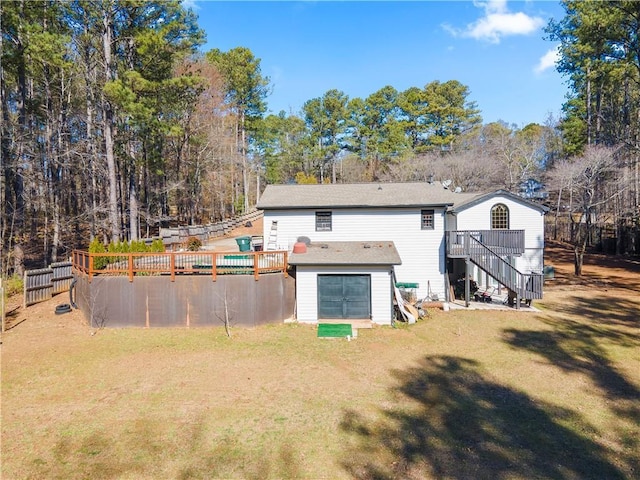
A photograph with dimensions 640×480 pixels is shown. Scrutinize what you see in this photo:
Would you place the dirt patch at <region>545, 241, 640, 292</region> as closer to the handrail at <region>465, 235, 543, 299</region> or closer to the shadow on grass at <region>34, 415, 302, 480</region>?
the handrail at <region>465, 235, 543, 299</region>

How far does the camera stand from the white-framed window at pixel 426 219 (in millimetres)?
15859

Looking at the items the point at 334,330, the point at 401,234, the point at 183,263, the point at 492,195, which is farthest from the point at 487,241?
the point at 183,263

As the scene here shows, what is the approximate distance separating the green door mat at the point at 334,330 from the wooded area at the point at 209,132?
10.5 meters

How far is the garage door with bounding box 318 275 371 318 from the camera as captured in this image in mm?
13062

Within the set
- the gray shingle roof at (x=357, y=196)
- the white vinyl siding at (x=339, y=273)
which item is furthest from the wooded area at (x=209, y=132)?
the white vinyl siding at (x=339, y=273)

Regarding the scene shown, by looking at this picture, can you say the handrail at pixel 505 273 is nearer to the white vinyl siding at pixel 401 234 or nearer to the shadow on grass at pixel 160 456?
the white vinyl siding at pixel 401 234

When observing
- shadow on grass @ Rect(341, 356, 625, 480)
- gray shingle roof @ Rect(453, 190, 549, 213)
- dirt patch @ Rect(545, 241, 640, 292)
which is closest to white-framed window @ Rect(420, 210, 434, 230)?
gray shingle roof @ Rect(453, 190, 549, 213)

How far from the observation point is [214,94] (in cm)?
3122

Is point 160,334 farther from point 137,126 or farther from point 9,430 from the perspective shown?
point 137,126

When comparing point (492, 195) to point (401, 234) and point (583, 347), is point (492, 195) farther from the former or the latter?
point (583, 347)

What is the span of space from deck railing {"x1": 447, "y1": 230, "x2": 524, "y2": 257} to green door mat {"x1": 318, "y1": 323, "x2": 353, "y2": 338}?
632 centimetres

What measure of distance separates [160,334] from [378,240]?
974cm

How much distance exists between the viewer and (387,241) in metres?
15.8

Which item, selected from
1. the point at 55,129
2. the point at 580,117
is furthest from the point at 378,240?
the point at 580,117
